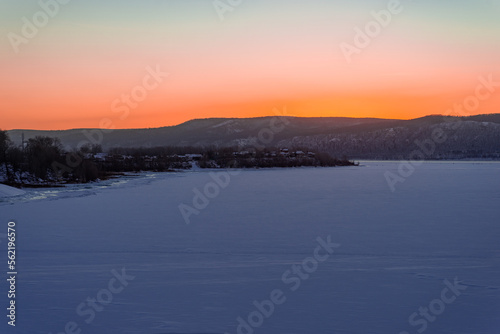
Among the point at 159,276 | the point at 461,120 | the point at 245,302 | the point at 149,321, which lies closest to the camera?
the point at 149,321

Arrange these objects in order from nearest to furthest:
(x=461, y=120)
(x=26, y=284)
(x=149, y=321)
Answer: (x=149, y=321) < (x=26, y=284) < (x=461, y=120)

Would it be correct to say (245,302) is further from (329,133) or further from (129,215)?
(329,133)

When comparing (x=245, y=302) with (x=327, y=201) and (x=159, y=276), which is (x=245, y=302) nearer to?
(x=159, y=276)

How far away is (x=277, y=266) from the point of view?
23.4 feet

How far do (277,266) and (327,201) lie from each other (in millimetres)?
10495

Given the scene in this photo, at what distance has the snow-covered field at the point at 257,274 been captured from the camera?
15.9 feet

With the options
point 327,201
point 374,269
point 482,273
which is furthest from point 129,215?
point 482,273

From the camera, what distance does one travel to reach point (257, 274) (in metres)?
6.65

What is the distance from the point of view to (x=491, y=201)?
1656 centimetres

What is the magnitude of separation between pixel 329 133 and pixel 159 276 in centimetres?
15690

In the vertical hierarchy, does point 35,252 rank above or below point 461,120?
below

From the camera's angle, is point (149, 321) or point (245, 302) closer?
point (149, 321)

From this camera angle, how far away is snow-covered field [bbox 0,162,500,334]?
15.9ft

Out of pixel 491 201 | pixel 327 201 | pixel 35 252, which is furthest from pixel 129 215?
pixel 491 201
